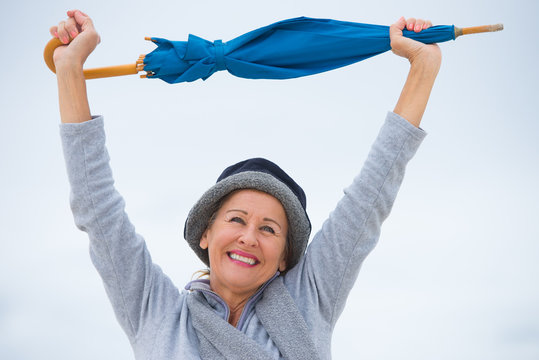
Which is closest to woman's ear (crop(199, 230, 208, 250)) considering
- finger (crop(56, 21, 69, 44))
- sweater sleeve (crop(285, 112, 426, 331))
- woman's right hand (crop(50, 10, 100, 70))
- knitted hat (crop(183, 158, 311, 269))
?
knitted hat (crop(183, 158, 311, 269))

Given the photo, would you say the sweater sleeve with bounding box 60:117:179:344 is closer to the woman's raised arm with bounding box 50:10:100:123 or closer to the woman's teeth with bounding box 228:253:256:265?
the woman's raised arm with bounding box 50:10:100:123

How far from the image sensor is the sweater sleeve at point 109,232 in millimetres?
2480

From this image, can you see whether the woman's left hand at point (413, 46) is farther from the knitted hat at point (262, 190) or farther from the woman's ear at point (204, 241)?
the woman's ear at point (204, 241)

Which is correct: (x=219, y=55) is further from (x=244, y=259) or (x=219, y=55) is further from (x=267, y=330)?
(x=267, y=330)

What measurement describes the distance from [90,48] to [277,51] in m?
0.84

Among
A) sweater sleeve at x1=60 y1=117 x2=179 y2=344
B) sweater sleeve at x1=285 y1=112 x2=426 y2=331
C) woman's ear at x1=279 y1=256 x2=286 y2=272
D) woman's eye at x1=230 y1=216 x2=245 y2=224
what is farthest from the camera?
woman's ear at x1=279 y1=256 x2=286 y2=272

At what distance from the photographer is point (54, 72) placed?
8.75 feet

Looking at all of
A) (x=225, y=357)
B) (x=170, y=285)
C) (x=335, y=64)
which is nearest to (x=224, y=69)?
(x=335, y=64)

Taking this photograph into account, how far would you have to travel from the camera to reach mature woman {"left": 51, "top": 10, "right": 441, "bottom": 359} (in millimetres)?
2508

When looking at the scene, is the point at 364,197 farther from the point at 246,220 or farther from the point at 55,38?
the point at 55,38

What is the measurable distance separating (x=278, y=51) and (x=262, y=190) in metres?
0.67

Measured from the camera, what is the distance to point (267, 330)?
8.58 feet

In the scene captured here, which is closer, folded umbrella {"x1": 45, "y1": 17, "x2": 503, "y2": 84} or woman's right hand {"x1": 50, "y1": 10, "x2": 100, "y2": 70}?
woman's right hand {"x1": 50, "y1": 10, "x2": 100, "y2": 70}

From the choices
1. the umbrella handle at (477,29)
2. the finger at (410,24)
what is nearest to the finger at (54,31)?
the finger at (410,24)
